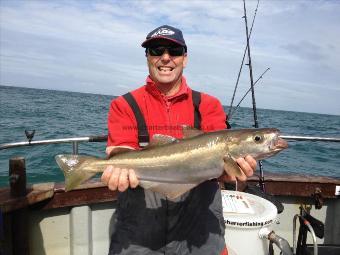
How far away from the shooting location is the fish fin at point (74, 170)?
150 inches

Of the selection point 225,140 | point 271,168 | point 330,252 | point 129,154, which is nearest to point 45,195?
point 129,154

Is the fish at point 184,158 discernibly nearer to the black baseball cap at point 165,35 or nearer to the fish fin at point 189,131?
the fish fin at point 189,131

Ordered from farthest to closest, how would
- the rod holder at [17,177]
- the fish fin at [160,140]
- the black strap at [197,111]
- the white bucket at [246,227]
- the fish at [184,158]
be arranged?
the rod holder at [17,177] → the white bucket at [246,227] → the black strap at [197,111] → the fish fin at [160,140] → the fish at [184,158]

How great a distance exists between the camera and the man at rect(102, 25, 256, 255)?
3861 mm

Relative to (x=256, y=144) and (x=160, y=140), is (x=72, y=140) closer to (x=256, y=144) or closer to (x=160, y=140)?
(x=160, y=140)

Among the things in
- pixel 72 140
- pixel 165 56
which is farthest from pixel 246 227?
pixel 72 140

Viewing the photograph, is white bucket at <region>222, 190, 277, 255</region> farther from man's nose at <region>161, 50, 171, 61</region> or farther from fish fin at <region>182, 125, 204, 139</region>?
man's nose at <region>161, 50, 171, 61</region>

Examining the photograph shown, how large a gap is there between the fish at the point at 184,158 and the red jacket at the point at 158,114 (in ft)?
0.96

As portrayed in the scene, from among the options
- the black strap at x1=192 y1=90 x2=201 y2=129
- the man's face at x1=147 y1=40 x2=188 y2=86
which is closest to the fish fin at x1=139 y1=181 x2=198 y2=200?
the black strap at x1=192 y1=90 x2=201 y2=129

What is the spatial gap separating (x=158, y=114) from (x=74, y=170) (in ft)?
3.70

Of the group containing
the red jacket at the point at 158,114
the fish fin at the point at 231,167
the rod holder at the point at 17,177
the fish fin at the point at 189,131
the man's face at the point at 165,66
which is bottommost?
the rod holder at the point at 17,177

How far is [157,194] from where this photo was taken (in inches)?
153

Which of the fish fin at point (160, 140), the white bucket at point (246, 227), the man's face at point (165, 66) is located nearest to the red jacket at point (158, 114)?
the man's face at point (165, 66)

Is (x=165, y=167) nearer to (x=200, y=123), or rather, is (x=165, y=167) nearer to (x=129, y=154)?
(x=129, y=154)
